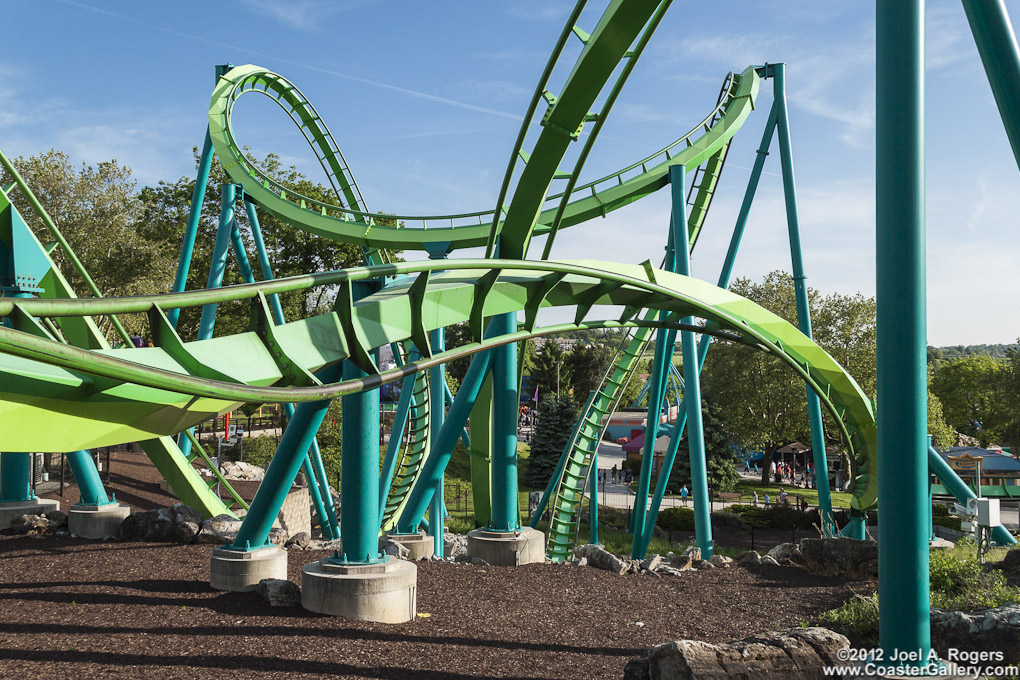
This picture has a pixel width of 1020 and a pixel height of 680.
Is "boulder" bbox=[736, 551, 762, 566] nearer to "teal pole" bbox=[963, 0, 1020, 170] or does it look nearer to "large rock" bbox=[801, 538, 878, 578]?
"large rock" bbox=[801, 538, 878, 578]

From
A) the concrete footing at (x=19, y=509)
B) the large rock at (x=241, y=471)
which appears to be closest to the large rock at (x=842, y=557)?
the concrete footing at (x=19, y=509)

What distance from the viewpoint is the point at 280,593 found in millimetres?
7070

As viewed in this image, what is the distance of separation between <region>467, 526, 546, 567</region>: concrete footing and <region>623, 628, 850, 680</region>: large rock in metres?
4.85

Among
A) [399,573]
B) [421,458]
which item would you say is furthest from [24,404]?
[421,458]

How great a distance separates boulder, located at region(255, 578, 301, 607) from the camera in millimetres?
7047

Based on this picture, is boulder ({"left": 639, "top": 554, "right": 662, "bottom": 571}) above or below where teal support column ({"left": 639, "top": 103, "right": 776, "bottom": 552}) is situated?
below

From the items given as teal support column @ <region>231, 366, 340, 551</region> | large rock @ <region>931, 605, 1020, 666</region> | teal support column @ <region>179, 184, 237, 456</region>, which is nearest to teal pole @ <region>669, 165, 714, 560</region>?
large rock @ <region>931, 605, 1020, 666</region>

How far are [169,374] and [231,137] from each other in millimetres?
12609

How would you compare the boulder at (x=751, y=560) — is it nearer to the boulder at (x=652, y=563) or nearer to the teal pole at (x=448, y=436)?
the boulder at (x=652, y=563)

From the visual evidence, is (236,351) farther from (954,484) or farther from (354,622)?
(954,484)

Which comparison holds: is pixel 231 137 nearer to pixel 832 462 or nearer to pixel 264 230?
pixel 264 230

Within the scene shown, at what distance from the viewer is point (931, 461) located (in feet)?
39.6

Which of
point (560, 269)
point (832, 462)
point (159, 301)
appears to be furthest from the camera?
point (832, 462)

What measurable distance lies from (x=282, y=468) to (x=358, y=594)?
1.47m
